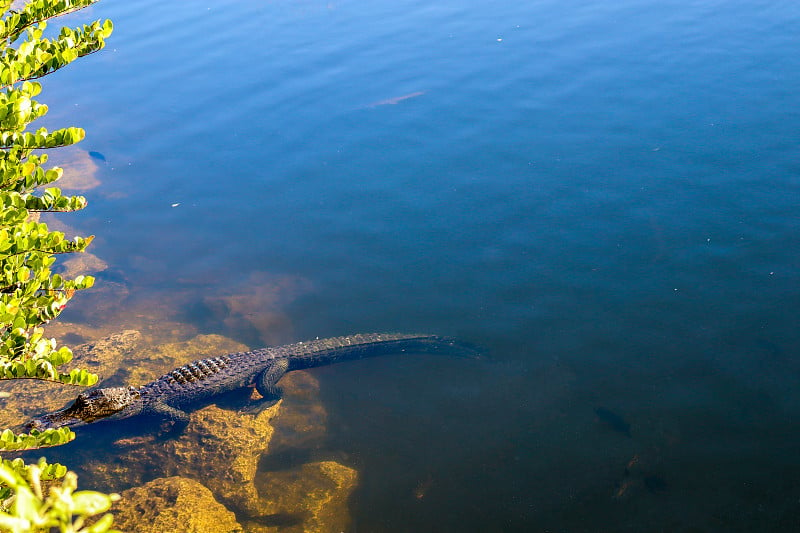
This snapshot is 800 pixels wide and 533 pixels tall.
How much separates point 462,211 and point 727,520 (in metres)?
5.75

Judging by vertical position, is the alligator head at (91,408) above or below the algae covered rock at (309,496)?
above

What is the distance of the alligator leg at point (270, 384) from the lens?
7.36 m

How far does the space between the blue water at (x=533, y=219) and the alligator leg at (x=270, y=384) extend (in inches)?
25.3

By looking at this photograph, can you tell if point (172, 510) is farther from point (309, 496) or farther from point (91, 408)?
point (91, 408)

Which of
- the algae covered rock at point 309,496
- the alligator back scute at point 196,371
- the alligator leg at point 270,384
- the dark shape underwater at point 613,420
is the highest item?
the alligator back scute at point 196,371

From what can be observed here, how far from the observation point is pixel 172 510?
18.1 ft

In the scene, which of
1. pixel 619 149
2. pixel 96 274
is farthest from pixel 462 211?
pixel 96 274

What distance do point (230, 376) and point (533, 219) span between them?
5037 mm

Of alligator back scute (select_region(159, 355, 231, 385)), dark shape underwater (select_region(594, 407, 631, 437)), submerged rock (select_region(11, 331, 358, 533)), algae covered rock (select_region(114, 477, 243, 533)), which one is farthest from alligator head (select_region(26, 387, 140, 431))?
dark shape underwater (select_region(594, 407, 631, 437))

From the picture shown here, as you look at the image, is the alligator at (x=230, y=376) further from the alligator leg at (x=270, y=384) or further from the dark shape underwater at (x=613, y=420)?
the dark shape underwater at (x=613, y=420)

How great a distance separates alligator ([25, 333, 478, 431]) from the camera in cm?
700

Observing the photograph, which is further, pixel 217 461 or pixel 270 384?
pixel 270 384

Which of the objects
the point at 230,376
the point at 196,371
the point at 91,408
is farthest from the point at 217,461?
the point at 91,408

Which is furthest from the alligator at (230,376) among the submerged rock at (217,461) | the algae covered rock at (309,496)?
the algae covered rock at (309,496)
